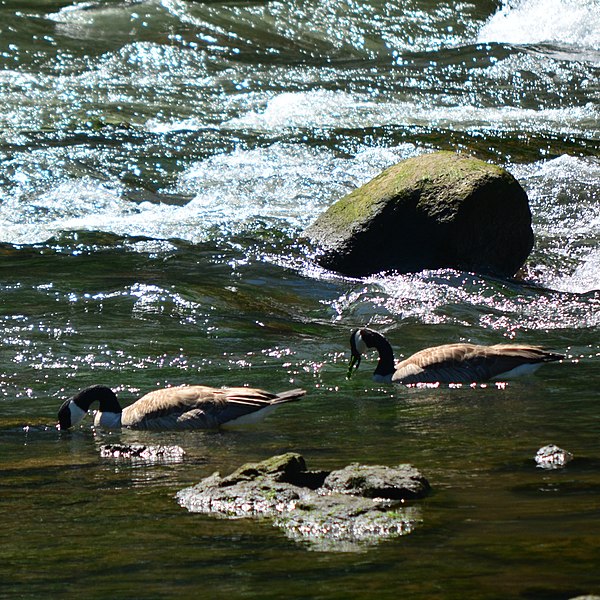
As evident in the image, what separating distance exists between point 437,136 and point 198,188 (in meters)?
5.00

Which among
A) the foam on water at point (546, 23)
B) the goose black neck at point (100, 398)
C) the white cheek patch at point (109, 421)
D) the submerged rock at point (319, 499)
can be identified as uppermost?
the foam on water at point (546, 23)

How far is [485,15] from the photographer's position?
32.8m

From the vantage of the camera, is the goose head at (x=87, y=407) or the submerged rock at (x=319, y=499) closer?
the submerged rock at (x=319, y=499)

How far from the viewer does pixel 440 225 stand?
1623 centimetres

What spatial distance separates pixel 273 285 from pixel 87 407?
5.98 meters

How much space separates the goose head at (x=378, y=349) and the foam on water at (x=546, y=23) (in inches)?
811

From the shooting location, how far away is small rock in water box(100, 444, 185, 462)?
27.8 ft

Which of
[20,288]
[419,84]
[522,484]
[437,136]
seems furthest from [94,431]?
[419,84]

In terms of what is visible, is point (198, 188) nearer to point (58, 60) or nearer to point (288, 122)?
point (288, 122)

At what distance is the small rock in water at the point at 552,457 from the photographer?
7316mm

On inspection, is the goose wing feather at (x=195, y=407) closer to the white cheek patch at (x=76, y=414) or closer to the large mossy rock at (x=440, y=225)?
the white cheek patch at (x=76, y=414)

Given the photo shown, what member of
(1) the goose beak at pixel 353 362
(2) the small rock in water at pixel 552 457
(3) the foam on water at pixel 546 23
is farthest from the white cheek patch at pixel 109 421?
(3) the foam on water at pixel 546 23

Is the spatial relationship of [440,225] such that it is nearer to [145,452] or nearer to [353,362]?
[353,362]

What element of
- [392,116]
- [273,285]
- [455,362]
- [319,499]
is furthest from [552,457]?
[392,116]
